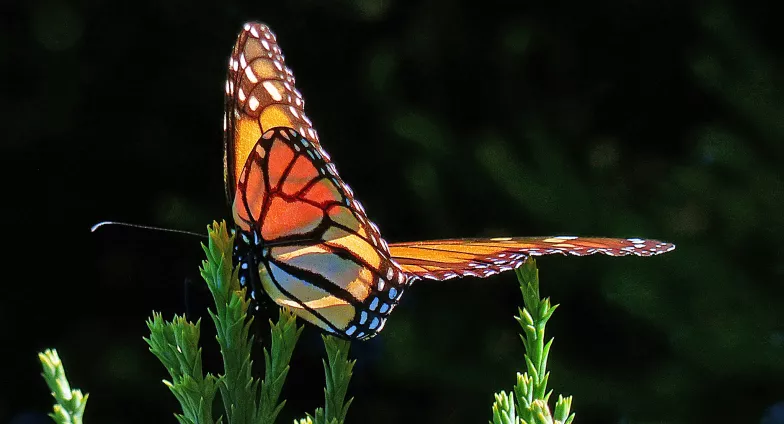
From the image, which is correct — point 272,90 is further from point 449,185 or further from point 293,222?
point 449,185

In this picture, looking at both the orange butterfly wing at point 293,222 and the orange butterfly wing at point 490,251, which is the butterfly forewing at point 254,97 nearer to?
the orange butterfly wing at point 293,222

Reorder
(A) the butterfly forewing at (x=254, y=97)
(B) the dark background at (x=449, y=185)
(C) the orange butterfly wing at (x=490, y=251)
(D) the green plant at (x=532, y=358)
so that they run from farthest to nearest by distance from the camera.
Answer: (B) the dark background at (x=449, y=185), (A) the butterfly forewing at (x=254, y=97), (C) the orange butterfly wing at (x=490, y=251), (D) the green plant at (x=532, y=358)

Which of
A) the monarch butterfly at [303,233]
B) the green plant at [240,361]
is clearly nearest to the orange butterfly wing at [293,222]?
the monarch butterfly at [303,233]

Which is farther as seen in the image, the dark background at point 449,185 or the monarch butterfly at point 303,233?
the dark background at point 449,185

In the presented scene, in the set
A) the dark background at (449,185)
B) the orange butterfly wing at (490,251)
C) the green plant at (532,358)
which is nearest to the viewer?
the green plant at (532,358)

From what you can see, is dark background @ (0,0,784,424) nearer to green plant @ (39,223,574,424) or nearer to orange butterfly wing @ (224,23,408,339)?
orange butterfly wing @ (224,23,408,339)

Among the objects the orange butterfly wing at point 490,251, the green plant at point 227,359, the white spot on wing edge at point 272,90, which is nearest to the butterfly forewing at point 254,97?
the white spot on wing edge at point 272,90

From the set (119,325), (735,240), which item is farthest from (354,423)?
(735,240)

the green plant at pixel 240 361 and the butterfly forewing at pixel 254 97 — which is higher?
the butterfly forewing at pixel 254 97

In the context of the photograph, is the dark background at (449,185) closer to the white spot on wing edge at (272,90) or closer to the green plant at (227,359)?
the white spot on wing edge at (272,90)
